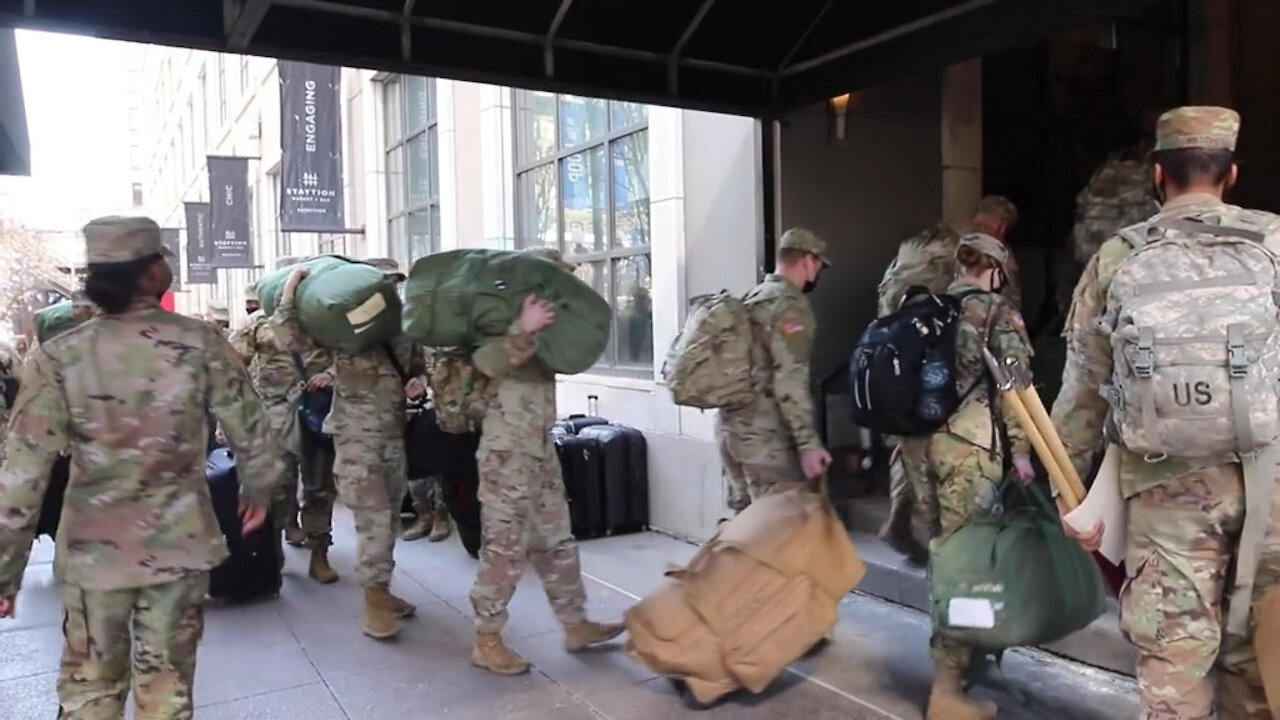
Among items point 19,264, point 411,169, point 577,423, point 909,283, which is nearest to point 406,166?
point 411,169

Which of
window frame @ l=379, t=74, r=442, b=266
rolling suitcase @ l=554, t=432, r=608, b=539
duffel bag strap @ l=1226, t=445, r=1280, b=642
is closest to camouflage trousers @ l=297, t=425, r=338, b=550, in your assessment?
rolling suitcase @ l=554, t=432, r=608, b=539

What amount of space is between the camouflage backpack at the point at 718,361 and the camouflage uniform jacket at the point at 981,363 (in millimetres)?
1040

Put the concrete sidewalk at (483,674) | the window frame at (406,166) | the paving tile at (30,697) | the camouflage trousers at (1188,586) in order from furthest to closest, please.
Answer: the window frame at (406,166)
the paving tile at (30,697)
the concrete sidewalk at (483,674)
the camouflage trousers at (1188,586)

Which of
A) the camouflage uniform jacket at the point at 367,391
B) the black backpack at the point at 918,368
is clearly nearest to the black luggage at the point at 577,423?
the camouflage uniform jacket at the point at 367,391

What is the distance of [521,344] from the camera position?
4301 millimetres

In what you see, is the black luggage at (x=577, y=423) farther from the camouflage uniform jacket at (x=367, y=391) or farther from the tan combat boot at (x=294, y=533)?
the camouflage uniform jacket at (x=367, y=391)

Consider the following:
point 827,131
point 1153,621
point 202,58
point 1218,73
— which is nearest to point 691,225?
point 827,131

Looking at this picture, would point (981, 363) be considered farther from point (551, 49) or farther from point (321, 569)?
point (321, 569)

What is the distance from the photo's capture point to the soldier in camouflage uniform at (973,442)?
143 inches

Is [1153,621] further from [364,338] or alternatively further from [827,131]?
[827,131]

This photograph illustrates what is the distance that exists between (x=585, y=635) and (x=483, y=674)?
21.0 inches

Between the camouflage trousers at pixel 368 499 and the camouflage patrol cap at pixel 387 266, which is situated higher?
the camouflage patrol cap at pixel 387 266

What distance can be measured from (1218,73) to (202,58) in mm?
32429

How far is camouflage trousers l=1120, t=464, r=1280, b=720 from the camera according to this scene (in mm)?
2523
